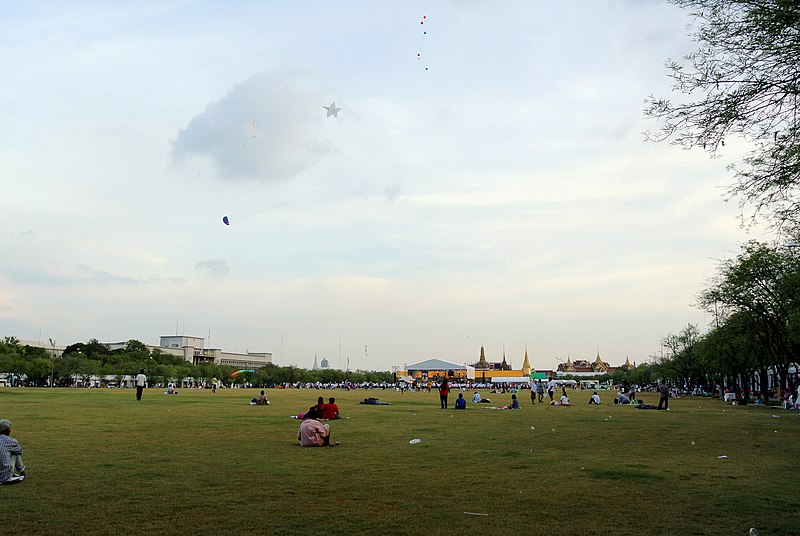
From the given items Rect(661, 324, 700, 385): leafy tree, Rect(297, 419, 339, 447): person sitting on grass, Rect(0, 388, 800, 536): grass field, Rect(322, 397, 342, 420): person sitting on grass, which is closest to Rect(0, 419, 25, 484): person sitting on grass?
Rect(0, 388, 800, 536): grass field

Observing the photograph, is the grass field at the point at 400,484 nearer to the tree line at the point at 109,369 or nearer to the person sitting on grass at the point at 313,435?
the person sitting on grass at the point at 313,435

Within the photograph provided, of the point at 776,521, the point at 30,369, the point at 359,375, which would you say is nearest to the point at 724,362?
the point at 776,521

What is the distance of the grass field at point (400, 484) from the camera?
9.02 meters

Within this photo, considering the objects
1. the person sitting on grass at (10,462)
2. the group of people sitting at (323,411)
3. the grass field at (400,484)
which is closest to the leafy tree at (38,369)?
the group of people sitting at (323,411)

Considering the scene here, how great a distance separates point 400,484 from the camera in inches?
474

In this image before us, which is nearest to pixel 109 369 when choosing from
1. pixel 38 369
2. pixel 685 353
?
pixel 38 369

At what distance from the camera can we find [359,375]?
196 m

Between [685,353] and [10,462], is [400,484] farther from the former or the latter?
[685,353]

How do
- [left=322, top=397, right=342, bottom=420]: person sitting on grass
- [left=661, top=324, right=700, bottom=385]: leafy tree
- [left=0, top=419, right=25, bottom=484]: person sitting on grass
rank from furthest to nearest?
[left=661, top=324, right=700, bottom=385]: leafy tree
[left=322, top=397, right=342, bottom=420]: person sitting on grass
[left=0, top=419, right=25, bottom=484]: person sitting on grass

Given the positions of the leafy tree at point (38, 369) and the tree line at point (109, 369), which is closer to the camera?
the leafy tree at point (38, 369)

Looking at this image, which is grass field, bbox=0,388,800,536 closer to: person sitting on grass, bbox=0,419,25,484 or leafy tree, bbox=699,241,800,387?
person sitting on grass, bbox=0,419,25,484

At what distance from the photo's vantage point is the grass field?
9.02 m

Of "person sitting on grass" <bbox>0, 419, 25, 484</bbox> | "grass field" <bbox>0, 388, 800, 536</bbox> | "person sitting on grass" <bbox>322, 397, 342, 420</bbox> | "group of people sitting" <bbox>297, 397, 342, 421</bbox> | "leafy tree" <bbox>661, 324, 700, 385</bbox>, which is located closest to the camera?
"grass field" <bbox>0, 388, 800, 536</bbox>

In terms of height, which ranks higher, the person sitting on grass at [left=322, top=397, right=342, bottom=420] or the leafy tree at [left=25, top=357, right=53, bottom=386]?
the leafy tree at [left=25, top=357, right=53, bottom=386]
